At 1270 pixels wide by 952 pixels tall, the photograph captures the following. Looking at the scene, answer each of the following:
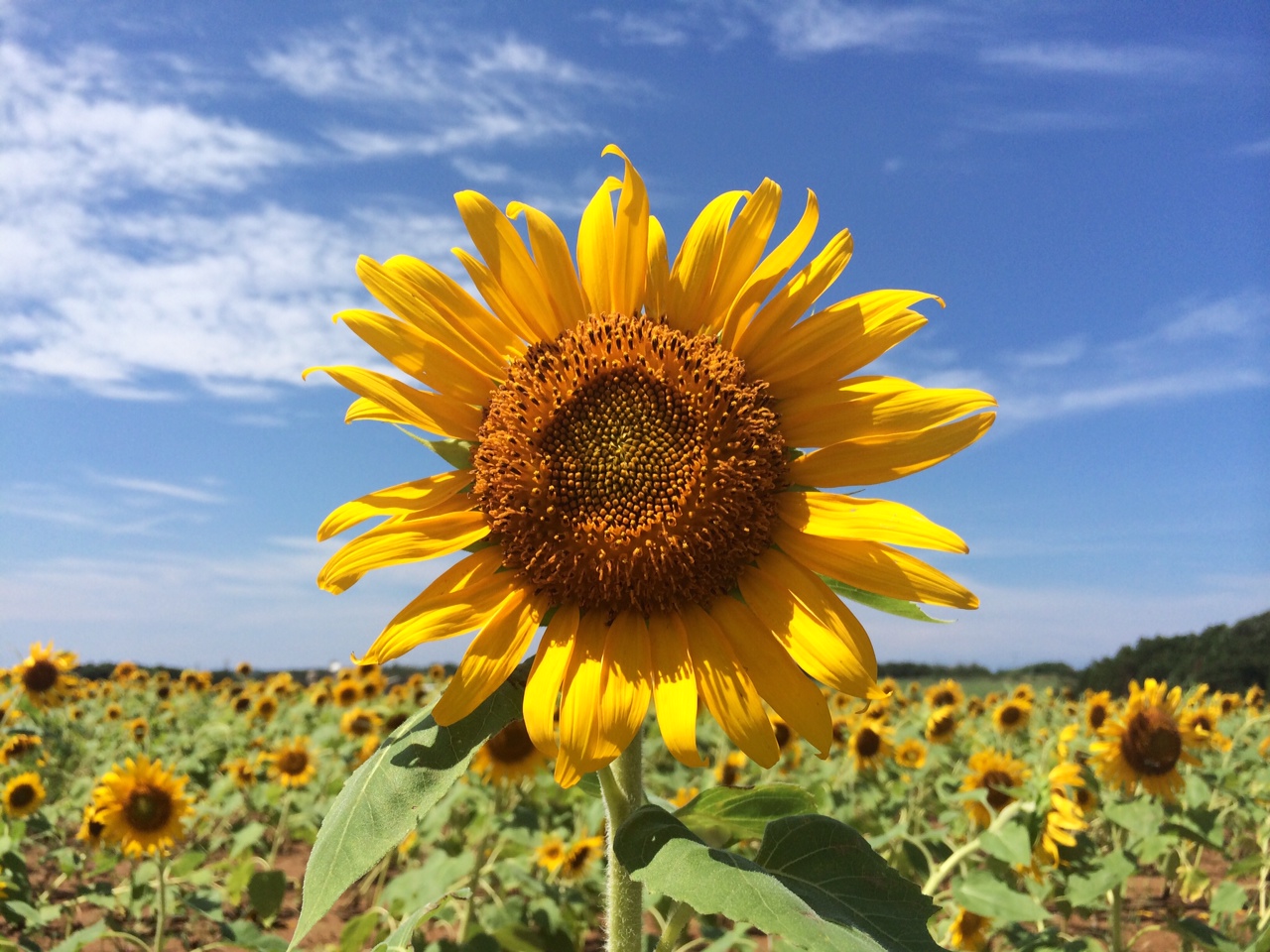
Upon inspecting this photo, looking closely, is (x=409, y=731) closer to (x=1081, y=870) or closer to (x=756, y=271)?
(x=756, y=271)

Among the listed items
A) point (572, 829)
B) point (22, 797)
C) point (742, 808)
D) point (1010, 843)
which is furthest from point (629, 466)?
point (22, 797)

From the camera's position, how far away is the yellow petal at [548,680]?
1805 millimetres

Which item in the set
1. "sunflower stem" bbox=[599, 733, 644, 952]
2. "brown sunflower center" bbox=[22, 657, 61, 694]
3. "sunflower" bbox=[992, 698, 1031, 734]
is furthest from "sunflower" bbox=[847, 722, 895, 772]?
"brown sunflower center" bbox=[22, 657, 61, 694]

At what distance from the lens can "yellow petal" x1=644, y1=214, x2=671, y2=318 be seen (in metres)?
2.12

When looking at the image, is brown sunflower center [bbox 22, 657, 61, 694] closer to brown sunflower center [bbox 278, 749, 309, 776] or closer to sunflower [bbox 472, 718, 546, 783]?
brown sunflower center [bbox 278, 749, 309, 776]

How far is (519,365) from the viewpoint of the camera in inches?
83.7

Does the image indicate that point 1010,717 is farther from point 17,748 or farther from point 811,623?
point 17,748

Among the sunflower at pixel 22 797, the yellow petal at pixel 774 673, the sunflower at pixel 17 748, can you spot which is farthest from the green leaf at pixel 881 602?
the sunflower at pixel 17 748

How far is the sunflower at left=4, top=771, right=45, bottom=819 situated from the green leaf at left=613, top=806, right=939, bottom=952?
291 inches

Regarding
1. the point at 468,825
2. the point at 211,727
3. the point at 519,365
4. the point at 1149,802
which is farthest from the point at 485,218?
the point at 211,727

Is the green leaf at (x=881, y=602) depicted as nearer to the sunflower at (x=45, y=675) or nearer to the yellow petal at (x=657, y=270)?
the yellow petal at (x=657, y=270)

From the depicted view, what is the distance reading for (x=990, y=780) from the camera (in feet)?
20.4

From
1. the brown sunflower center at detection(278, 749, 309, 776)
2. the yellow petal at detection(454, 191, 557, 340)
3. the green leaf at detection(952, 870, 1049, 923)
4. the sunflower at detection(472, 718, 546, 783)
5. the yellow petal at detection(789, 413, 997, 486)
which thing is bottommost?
the brown sunflower center at detection(278, 749, 309, 776)

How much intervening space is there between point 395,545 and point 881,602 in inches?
43.2
